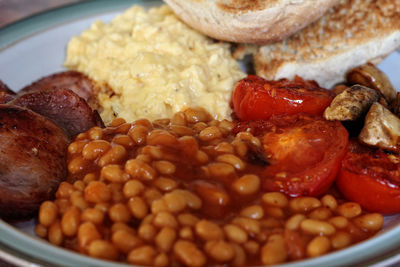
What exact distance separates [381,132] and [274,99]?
742mm

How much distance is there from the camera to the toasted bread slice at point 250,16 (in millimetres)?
3018

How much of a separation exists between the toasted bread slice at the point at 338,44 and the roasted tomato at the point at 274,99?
1.18ft

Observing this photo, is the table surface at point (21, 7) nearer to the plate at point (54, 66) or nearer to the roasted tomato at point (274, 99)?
the plate at point (54, 66)

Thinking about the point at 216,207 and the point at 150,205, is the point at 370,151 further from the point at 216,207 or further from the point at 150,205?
the point at 150,205

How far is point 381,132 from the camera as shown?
7.67 ft

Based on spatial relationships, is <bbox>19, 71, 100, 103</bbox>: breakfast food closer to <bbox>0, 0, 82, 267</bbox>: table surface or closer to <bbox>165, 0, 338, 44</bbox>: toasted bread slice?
<bbox>165, 0, 338, 44</bbox>: toasted bread slice

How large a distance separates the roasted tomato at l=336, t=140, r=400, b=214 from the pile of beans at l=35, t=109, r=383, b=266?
110 mm

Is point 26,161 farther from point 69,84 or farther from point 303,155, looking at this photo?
point 303,155

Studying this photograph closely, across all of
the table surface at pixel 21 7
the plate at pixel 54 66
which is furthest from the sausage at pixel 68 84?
the table surface at pixel 21 7

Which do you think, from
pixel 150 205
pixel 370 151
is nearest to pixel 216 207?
pixel 150 205

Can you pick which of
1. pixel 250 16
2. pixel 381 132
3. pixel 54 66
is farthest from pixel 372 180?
pixel 54 66

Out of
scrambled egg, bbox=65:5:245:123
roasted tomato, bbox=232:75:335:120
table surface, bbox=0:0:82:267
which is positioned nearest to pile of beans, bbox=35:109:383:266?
roasted tomato, bbox=232:75:335:120

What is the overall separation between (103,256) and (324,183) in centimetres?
121

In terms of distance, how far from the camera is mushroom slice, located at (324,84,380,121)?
2502mm
